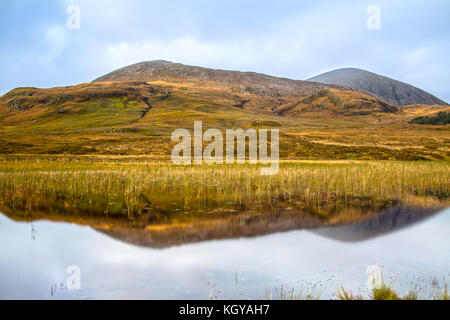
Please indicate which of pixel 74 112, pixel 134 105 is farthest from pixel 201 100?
pixel 74 112

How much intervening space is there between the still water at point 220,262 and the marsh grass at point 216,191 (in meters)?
3.24

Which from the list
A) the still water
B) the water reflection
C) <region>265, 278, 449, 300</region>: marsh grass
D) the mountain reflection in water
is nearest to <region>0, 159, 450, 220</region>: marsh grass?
the mountain reflection in water

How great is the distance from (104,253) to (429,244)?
954cm

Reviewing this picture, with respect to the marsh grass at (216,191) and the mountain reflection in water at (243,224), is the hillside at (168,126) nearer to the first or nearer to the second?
the marsh grass at (216,191)

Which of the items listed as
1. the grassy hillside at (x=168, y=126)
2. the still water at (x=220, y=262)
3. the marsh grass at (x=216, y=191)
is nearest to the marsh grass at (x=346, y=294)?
the still water at (x=220, y=262)

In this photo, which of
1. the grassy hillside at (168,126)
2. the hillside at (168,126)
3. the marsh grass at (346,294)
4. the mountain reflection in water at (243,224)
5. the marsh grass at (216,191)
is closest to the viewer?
the marsh grass at (346,294)

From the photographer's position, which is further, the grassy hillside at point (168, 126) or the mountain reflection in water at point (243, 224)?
the grassy hillside at point (168, 126)

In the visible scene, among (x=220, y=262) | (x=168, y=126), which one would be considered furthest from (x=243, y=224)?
(x=168, y=126)

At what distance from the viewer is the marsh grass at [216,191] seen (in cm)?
1662

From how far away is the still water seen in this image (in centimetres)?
763

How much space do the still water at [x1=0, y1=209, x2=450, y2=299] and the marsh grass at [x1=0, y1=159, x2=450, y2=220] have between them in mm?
3244

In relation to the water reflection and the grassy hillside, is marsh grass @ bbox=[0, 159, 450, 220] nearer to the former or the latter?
the water reflection
